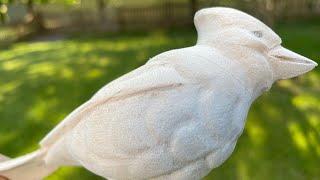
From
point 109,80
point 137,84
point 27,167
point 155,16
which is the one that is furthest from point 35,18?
point 137,84

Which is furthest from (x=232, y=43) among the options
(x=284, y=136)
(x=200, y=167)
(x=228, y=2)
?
→ (x=228, y=2)

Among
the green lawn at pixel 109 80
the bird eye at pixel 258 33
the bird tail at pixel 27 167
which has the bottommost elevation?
the green lawn at pixel 109 80

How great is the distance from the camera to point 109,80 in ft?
11.6

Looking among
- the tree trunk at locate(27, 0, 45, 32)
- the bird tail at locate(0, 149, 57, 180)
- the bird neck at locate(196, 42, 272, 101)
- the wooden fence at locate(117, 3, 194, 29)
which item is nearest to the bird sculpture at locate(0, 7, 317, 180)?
the bird neck at locate(196, 42, 272, 101)

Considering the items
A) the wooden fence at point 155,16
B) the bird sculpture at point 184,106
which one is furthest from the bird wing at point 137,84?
the wooden fence at point 155,16

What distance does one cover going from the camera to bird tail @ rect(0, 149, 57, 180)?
46.8 inches

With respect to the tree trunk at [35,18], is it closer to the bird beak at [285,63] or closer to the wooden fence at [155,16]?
the wooden fence at [155,16]

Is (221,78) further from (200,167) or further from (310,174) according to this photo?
(310,174)

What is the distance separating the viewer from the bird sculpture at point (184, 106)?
1005mm

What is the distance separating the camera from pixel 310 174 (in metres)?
2.17

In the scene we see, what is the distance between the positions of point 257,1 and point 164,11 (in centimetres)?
346

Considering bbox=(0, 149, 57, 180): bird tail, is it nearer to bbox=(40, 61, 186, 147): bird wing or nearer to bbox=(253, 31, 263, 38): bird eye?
bbox=(40, 61, 186, 147): bird wing

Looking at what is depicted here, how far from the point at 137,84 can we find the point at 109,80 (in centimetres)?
252

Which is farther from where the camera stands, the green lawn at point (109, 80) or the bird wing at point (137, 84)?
the green lawn at point (109, 80)
